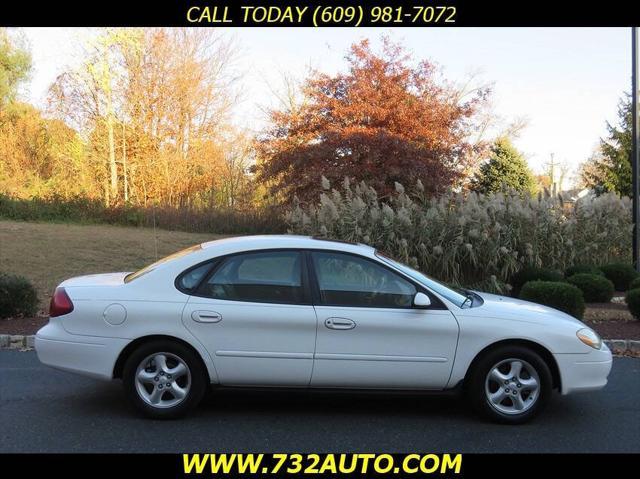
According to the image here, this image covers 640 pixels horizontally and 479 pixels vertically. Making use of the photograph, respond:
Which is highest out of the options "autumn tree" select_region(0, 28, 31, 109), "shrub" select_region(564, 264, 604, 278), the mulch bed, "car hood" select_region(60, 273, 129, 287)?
"autumn tree" select_region(0, 28, 31, 109)

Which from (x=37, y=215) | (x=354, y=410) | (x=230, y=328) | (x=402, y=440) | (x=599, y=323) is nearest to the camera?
(x=402, y=440)

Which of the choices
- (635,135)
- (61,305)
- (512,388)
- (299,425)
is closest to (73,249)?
(61,305)

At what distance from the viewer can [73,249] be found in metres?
Answer: 16.3

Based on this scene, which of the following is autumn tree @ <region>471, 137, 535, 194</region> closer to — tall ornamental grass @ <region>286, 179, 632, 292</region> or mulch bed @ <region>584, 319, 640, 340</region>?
tall ornamental grass @ <region>286, 179, 632, 292</region>

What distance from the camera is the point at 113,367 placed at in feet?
15.4

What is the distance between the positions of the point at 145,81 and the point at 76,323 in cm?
2309

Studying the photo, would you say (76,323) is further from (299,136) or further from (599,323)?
(299,136)

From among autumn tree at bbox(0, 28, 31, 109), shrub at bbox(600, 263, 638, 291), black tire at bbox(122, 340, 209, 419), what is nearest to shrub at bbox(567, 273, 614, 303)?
shrub at bbox(600, 263, 638, 291)

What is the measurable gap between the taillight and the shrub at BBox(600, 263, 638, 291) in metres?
10.7

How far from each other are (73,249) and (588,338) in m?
14.6

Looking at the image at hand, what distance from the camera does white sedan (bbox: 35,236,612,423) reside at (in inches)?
183

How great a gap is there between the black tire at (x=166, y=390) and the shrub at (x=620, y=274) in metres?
10.1

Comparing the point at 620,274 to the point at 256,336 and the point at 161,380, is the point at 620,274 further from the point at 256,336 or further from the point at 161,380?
the point at 161,380

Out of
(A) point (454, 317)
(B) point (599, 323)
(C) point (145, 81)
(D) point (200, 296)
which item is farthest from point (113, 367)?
(C) point (145, 81)
